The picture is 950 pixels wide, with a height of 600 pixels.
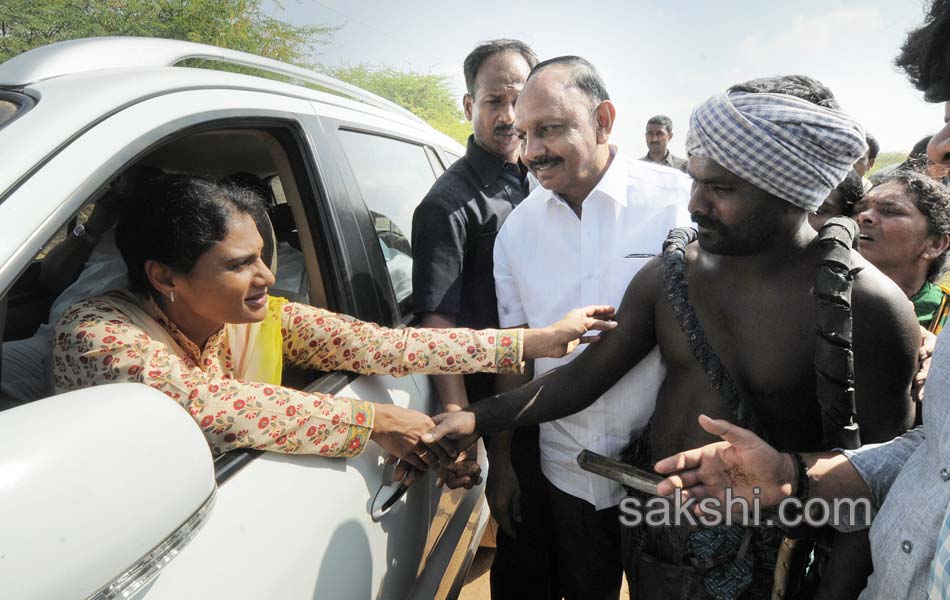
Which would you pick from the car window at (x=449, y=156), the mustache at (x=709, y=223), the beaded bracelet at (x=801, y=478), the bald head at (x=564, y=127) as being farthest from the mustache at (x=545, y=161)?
the car window at (x=449, y=156)

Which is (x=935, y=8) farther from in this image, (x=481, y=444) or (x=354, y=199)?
(x=481, y=444)

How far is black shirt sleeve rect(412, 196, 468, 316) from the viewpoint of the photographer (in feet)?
7.02

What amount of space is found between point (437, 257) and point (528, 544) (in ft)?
3.77

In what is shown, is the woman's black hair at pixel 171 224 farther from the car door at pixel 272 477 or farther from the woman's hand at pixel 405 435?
the woman's hand at pixel 405 435

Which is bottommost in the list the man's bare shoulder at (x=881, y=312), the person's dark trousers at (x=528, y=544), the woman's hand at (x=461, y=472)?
the person's dark trousers at (x=528, y=544)

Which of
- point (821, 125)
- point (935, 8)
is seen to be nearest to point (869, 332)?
point (821, 125)

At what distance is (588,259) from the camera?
6.77 feet

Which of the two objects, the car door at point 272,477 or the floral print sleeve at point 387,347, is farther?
the floral print sleeve at point 387,347

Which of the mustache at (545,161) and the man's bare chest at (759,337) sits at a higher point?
the mustache at (545,161)

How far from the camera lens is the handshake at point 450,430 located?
157cm

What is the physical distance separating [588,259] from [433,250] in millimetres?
538

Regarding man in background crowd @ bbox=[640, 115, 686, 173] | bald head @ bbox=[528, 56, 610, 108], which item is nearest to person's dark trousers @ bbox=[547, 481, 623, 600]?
bald head @ bbox=[528, 56, 610, 108]

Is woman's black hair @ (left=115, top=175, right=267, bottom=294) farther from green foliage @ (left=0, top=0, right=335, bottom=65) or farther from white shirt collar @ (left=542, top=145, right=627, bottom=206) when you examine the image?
green foliage @ (left=0, top=0, right=335, bottom=65)

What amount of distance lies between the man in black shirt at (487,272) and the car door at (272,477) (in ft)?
1.29
